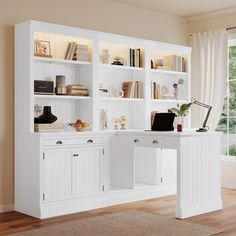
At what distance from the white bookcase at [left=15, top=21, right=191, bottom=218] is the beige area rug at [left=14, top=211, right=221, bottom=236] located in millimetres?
506

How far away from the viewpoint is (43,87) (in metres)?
5.18

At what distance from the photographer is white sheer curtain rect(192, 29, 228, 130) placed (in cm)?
686

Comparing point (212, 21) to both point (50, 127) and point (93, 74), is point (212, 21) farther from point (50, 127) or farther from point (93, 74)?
point (50, 127)

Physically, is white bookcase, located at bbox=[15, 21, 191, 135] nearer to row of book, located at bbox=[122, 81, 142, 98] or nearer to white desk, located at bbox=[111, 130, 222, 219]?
row of book, located at bbox=[122, 81, 142, 98]

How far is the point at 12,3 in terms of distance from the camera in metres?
5.26

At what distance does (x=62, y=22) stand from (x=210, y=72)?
2532 mm

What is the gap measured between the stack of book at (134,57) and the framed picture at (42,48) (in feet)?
3.98

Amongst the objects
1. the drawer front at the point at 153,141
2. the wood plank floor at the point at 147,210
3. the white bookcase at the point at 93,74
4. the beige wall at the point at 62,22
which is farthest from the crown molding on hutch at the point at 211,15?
the wood plank floor at the point at 147,210

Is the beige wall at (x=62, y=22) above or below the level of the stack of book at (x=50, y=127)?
above

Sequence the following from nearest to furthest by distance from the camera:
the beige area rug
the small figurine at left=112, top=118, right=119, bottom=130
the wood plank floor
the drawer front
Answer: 1. the beige area rug
2. the wood plank floor
3. the drawer front
4. the small figurine at left=112, top=118, right=119, bottom=130

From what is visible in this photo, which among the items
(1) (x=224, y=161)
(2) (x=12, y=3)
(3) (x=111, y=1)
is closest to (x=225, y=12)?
Answer: (3) (x=111, y=1)

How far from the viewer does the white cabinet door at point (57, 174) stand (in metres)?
4.92

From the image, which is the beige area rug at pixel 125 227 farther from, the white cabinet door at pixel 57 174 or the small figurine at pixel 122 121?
the small figurine at pixel 122 121

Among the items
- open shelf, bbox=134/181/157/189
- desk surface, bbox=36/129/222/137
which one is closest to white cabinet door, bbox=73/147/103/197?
desk surface, bbox=36/129/222/137
